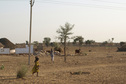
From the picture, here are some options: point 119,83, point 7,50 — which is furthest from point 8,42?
point 119,83

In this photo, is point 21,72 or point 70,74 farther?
point 70,74

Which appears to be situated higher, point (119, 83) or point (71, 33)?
point (71, 33)

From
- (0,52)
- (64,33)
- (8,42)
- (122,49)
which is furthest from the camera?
(122,49)

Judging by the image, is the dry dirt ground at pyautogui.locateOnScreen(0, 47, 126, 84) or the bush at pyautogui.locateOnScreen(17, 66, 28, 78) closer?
the dry dirt ground at pyautogui.locateOnScreen(0, 47, 126, 84)

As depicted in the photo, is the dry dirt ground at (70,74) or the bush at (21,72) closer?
the dry dirt ground at (70,74)

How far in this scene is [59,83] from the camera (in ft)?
41.8

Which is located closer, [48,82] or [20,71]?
[48,82]

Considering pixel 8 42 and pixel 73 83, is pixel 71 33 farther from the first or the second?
pixel 8 42

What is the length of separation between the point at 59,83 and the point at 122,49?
5646 cm

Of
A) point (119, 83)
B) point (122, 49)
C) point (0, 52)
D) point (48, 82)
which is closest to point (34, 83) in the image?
point (48, 82)

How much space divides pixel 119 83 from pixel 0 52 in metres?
38.6

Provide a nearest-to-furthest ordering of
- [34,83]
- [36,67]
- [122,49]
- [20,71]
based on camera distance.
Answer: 1. [34,83]
2. [20,71]
3. [36,67]
4. [122,49]

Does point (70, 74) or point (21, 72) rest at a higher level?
point (21, 72)

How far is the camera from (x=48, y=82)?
42.5 feet
